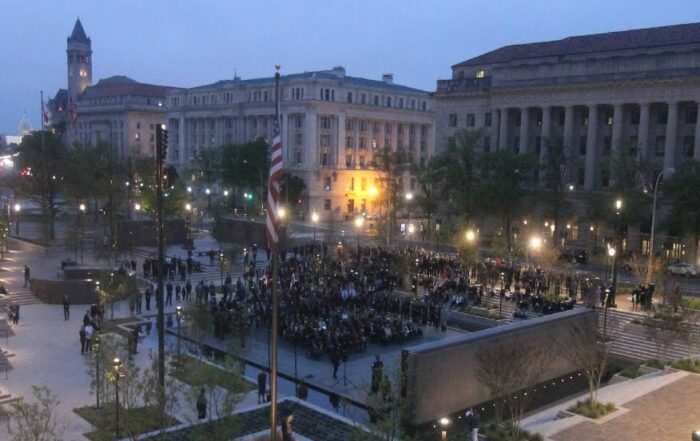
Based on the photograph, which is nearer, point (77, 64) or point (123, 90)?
point (123, 90)

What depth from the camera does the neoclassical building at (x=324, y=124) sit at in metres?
86.1

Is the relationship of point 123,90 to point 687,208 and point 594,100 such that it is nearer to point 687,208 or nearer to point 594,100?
point 594,100

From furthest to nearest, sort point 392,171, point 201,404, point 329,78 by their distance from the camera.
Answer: point 329,78 < point 392,171 < point 201,404

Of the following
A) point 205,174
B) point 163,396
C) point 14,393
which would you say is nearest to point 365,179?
point 205,174

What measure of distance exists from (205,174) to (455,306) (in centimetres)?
6111

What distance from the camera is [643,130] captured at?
54312 mm

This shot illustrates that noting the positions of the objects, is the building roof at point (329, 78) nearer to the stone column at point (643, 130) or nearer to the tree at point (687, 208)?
the stone column at point (643, 130)

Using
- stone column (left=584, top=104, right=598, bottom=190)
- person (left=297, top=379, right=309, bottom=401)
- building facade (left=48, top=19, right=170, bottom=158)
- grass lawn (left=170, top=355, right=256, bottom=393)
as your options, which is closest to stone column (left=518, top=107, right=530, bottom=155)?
stone column (left=584, top=104, right=598, bottom=190)

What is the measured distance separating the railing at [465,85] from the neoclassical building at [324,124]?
10.6m

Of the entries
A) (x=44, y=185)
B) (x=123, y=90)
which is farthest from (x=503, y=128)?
(x=123, y=90)

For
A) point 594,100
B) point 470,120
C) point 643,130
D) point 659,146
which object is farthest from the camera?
point 470,120

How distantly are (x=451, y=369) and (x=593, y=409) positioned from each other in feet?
14.9

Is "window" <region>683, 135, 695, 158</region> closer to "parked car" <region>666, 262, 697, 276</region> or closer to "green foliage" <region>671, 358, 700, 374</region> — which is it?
"parked car" <region>666, 262, 697, 276</region>

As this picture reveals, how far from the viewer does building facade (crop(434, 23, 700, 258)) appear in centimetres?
5288
